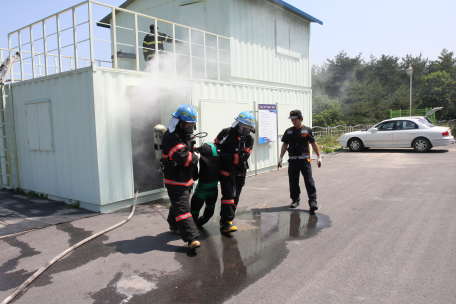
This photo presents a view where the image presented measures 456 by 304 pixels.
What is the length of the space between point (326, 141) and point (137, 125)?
13.7 metres

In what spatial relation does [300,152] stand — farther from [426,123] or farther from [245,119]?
[426,123]

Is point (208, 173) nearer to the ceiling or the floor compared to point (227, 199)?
nearer to the ceiling

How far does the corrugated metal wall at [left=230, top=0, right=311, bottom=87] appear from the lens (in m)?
10.2

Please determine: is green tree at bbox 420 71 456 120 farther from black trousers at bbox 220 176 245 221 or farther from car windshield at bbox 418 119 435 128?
black trousers at bbox 220 176 245 221

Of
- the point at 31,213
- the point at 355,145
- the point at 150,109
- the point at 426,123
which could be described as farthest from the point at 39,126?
the point at 426,123

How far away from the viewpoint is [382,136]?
15.3 m

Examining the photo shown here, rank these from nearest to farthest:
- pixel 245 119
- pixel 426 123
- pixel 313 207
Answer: pixel 245 119
pixel 313 207
pixel 426 123

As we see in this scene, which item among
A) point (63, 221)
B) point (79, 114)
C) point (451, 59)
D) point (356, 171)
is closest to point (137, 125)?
point (79, 114)

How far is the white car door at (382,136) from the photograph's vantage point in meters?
15.1

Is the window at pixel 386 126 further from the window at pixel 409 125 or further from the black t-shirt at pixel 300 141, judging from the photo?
the black t-shirt at pixel 300 141

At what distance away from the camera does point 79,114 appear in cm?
627

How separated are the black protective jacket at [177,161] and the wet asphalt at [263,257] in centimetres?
96

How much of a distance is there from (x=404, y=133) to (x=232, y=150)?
12769 millimetres

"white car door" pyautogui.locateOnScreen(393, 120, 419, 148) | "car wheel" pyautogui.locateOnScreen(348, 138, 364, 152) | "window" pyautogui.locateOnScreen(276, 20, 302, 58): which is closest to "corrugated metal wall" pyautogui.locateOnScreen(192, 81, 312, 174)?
"window" pyautogui.locateOnScreen(276, 20, 302, 58)
